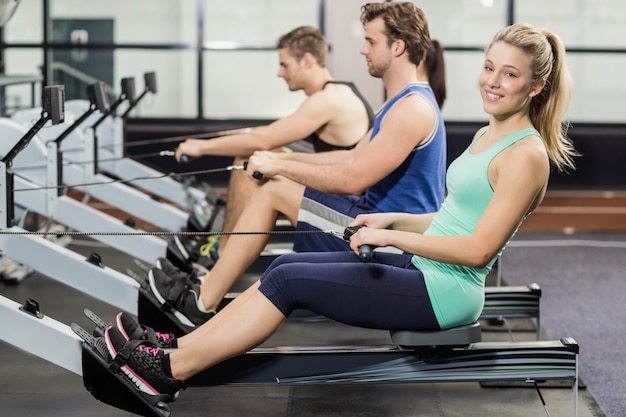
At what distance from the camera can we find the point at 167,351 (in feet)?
8.86

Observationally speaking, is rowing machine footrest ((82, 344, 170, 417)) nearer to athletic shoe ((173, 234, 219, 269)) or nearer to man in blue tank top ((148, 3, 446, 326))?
man in blue tank top ((148, 3, 446, 326))

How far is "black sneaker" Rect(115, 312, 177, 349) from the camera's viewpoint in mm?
2766

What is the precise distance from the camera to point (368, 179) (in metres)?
3.18

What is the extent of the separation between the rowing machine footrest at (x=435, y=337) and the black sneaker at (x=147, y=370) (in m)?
0.55

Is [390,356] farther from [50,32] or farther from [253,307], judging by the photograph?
[50,32]

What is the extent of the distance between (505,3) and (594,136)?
3.70ft

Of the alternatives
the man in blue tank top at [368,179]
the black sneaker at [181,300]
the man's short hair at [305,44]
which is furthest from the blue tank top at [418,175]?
the man's short hair at [305,44]

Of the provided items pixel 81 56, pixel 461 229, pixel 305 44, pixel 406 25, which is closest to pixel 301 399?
pixel 461 229

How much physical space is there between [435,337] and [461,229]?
0.30 metres

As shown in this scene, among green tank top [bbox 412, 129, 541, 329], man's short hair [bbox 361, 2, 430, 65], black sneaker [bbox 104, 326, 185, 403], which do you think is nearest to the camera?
green tank top [bbox 412, 129, 541, 329]

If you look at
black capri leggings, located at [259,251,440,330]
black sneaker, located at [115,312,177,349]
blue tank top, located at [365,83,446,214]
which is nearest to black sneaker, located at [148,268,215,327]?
black sneaker, located at [115,312,177,349]

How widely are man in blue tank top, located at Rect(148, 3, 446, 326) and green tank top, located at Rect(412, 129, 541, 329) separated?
0.51 meters

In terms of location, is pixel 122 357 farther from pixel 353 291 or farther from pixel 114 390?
pixel 353 291

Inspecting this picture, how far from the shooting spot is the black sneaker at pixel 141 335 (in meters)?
2.77
